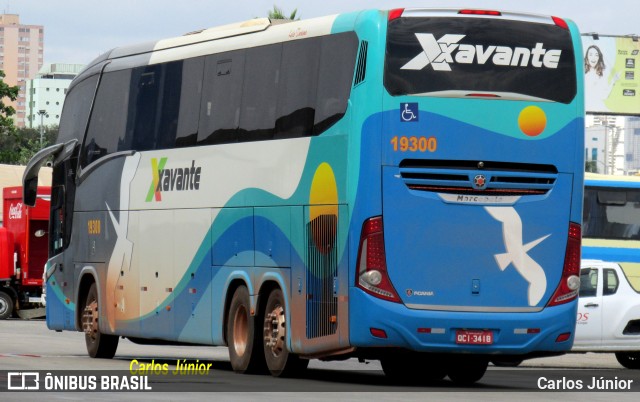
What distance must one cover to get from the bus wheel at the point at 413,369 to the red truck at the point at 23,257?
23.3 metres

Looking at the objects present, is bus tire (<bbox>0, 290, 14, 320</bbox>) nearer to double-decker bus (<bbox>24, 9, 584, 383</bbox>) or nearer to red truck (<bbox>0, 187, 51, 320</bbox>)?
red truck (<bbox>0, 187, 51, 320</bbox>)

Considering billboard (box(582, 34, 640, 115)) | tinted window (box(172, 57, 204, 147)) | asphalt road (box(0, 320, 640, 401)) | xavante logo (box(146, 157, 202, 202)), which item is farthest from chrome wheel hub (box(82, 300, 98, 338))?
billboard (box(582, 34, 640, 115))

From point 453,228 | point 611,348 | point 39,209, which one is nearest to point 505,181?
point 453,228

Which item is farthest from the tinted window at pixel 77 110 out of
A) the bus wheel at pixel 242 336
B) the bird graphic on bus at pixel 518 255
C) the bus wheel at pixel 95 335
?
the bird graphic on bus at pixel 518 255

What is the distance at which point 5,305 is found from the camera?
4297cm

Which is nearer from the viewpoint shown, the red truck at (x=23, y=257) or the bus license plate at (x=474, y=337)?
the bus license plate at (x=474, y=337)

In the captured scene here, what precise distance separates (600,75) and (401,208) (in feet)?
190

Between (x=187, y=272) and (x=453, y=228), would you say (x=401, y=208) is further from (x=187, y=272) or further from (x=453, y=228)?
(x=187, y=272)

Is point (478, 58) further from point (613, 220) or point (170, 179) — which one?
point (613, 220)

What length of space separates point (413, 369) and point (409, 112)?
4.30m

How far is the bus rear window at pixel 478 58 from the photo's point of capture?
57.0 ft

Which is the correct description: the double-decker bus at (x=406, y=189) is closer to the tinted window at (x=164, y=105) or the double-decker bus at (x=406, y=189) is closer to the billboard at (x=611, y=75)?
the tinted window at (x=164, y=105)

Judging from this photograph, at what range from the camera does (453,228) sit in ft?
57.5

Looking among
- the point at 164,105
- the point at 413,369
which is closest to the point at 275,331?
the point at 413,369
